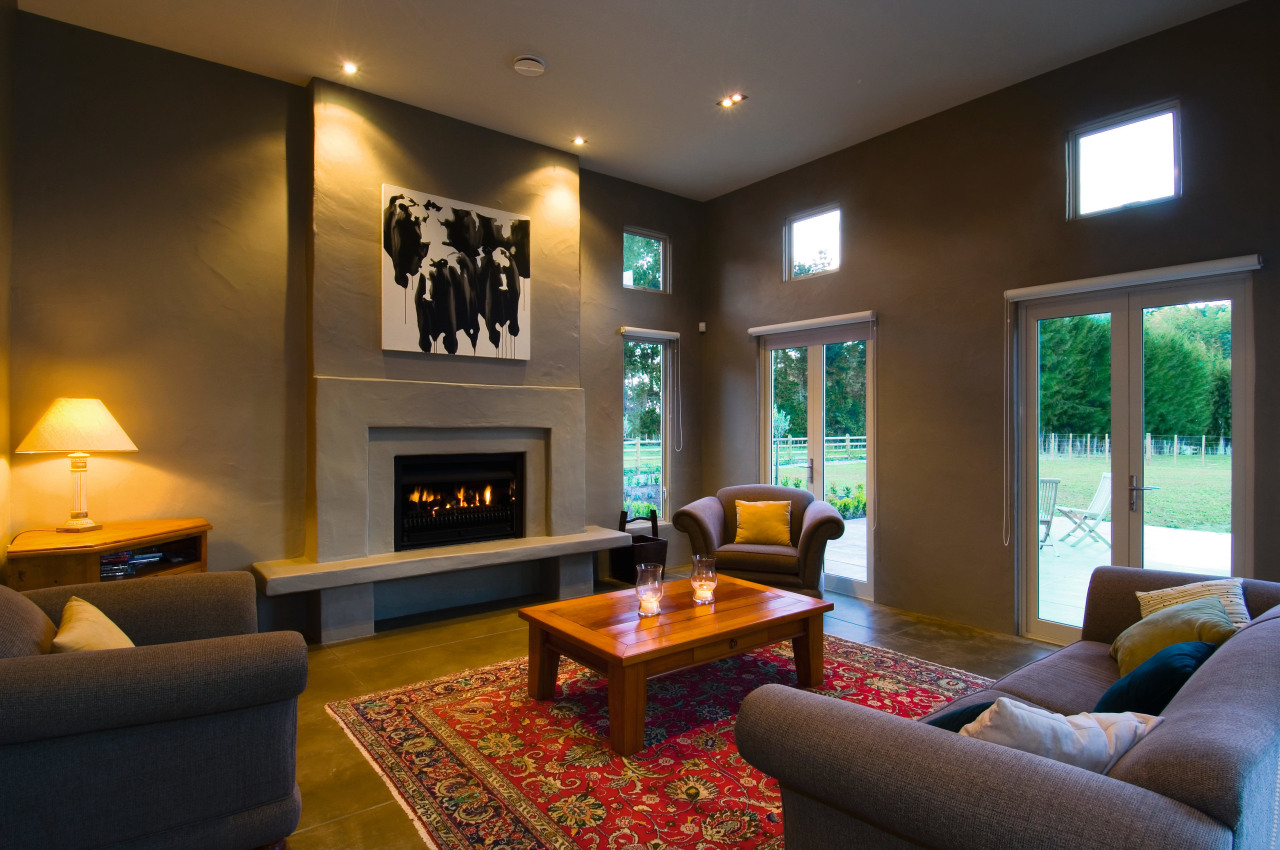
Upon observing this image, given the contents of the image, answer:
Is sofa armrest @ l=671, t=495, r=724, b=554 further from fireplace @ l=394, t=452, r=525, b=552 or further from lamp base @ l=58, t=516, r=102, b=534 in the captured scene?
lamp base @ l=58, t=516, r=102, b=534

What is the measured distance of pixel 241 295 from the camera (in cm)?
417

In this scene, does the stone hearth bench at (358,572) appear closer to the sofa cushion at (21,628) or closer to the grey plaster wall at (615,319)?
the grey plaster wall at (615,319)

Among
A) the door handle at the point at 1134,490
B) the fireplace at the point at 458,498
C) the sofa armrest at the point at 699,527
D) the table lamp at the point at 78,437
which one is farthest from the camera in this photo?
the sofa armrest at the point at 699,527

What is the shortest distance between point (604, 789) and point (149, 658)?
152 cm

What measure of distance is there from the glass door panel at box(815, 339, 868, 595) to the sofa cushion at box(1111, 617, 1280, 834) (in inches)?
150

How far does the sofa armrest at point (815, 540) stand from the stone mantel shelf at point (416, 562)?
1.49 meters

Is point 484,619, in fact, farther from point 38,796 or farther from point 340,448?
point 38,796

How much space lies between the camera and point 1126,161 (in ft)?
12.8

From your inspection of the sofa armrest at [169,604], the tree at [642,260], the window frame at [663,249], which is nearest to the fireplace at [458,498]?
the sofa armrest at [169,604]

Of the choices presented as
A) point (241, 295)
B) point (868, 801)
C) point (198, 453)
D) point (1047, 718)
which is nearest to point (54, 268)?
point (241, 295)

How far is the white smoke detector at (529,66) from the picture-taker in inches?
155

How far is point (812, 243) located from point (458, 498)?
3526 mm

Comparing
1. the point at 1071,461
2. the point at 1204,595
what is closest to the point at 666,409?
the point at 1071,461

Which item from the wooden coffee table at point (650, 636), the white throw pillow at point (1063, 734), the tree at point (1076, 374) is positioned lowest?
the wooden coffee table at point (650, 636)
